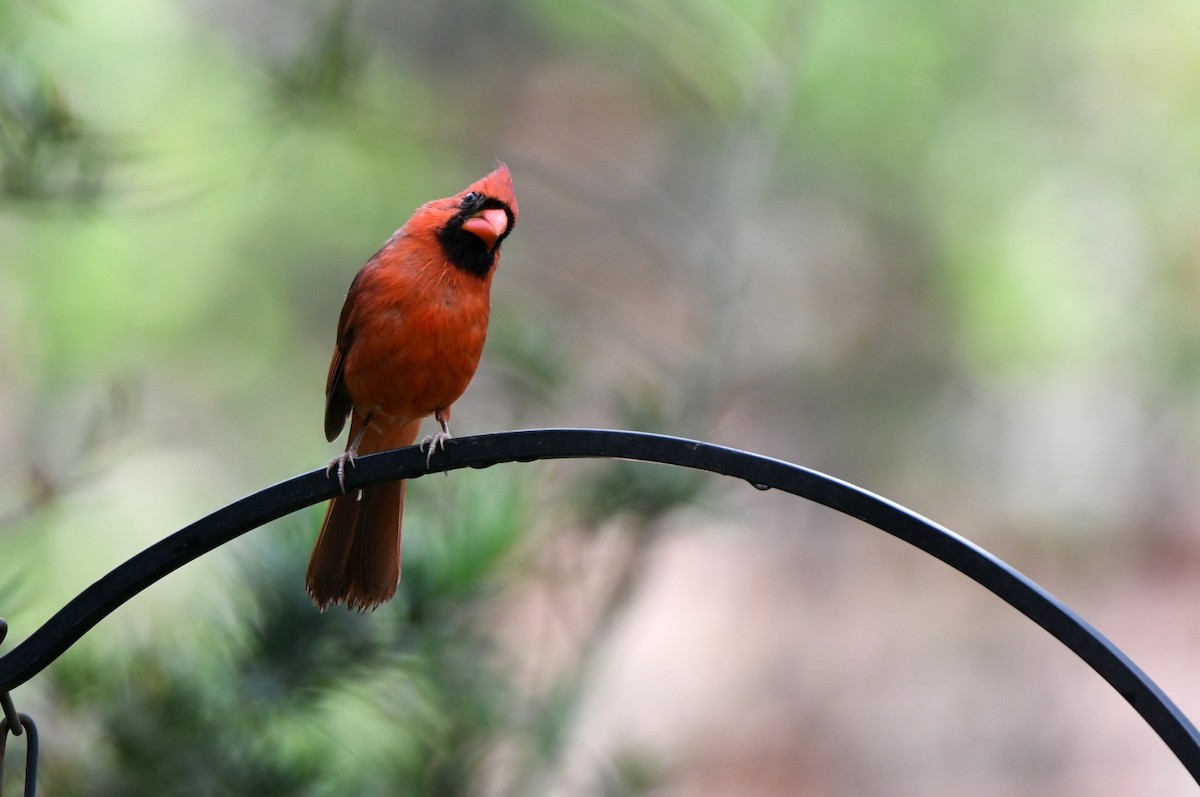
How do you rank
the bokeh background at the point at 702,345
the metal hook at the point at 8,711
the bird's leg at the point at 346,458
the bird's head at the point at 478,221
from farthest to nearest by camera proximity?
the bokeh background at the point at 702,345, the bird's head at the point at 478,221, the bird's leg at the point at 346,458, the metal hook at the point at 8,711

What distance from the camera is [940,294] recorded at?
449cm

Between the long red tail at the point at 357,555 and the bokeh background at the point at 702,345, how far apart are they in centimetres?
61

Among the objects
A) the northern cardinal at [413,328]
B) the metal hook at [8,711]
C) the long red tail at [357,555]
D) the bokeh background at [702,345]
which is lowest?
the metal hook at [8,711]

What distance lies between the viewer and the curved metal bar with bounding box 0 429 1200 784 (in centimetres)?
94

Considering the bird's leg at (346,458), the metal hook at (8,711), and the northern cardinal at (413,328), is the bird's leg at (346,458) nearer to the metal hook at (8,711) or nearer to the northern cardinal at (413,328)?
the northern cardinal at (413,328)

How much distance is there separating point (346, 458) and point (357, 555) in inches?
5.5

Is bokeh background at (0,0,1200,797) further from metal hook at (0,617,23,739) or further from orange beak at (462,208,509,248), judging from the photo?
metal hook at (0,617,23,739)

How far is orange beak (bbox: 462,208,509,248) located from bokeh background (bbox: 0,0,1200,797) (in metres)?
0.70

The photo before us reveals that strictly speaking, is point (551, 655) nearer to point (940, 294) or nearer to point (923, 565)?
point (923, 565)

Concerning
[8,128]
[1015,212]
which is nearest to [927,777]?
[1015,212]

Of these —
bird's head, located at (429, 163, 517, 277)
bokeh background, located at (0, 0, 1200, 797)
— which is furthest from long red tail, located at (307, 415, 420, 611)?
bokeh background, located at (0, 0, 1200, 797)

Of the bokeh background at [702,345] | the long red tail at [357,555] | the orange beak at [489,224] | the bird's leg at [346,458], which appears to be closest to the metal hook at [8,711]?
the bird's leg at [346,458]

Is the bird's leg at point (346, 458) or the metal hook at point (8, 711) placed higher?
the bird's leg at point (346, 458)

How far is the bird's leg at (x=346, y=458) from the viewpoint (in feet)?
3.91
